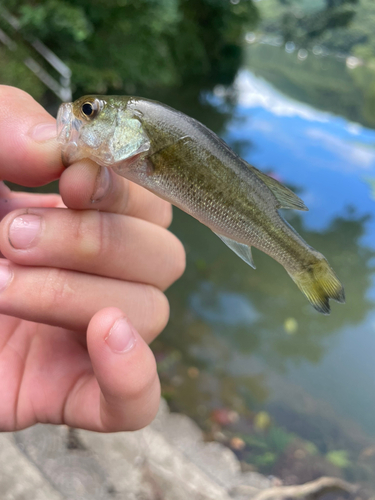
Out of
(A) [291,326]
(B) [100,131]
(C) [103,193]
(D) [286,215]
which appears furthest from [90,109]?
(D) [286,215]

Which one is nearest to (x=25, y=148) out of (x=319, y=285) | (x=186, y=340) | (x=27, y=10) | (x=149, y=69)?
(x=319, y=285)

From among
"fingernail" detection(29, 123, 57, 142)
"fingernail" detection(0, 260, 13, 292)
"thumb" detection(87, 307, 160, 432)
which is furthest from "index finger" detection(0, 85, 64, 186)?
"thumb" detection(87, 307, 160, 432)

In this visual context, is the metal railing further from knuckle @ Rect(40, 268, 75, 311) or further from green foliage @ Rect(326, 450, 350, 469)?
green foliage @ Rect(326, 450, 350, 469)

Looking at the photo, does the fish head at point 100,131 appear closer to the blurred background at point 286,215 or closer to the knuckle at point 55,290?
the knuckle at point 55,290

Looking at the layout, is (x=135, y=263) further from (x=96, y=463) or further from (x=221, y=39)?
(x=221, y=39)

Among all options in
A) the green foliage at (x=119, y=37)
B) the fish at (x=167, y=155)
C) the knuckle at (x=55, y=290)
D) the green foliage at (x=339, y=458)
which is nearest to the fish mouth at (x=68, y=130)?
the fish at (x=167, y=155)

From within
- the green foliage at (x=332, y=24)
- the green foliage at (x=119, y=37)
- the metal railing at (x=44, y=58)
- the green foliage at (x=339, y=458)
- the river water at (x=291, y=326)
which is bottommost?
the green foliage at (x=339, y=458)
